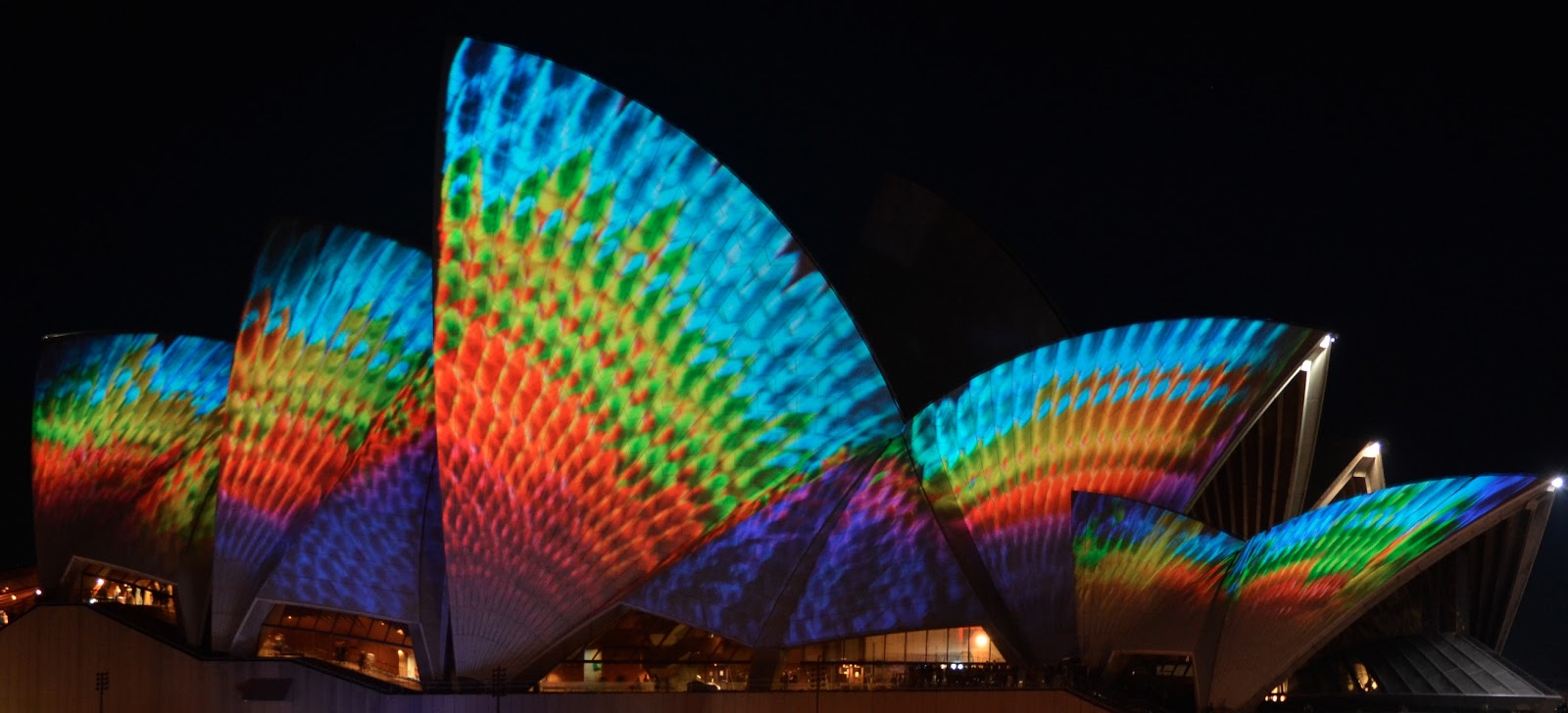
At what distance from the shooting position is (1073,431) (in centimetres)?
2717

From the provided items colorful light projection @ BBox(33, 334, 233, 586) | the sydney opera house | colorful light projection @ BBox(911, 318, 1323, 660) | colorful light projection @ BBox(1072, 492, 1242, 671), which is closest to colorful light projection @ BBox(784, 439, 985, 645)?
the sydney opera house

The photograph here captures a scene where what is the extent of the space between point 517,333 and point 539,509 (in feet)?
10.6

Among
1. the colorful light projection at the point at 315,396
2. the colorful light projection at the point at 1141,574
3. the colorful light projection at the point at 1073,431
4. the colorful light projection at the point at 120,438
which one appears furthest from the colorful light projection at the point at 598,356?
the colorful light projection at the point at 120,438

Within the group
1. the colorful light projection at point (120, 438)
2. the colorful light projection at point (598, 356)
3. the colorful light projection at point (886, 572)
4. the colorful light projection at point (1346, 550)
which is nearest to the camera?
the colorful light projection at point (598, 356)

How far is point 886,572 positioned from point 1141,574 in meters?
4.55

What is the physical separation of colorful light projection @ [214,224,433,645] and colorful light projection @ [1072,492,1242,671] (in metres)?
12.3

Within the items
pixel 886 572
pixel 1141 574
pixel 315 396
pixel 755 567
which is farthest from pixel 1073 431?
pixel 315 396

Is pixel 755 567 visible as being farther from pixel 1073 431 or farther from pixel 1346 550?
pixel 1346 550

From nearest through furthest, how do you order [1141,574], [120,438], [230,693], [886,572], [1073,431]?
1. [1141,574]
2. [230,693]
3. [1073,431]
4. [886,572]
5. [120,438]

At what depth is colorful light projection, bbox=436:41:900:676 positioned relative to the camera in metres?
22.4

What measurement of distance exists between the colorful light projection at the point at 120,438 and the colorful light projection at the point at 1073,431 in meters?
15.3

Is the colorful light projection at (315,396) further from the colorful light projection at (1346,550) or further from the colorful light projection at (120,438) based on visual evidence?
the colorful light projection at (1346,550)

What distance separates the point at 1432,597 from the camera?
100.0 ft

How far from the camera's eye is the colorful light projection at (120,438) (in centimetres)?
3127
